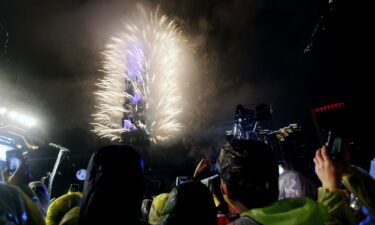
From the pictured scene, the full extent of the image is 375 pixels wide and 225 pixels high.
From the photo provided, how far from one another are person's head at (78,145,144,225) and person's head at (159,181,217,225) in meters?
0.27

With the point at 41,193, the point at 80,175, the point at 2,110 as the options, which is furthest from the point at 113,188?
the point at 80,175

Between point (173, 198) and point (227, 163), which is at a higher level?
point (227, 163)

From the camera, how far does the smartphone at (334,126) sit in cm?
198

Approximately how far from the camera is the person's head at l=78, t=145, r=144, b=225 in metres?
1.67

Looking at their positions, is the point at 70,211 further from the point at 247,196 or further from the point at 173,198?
the point at 247,196

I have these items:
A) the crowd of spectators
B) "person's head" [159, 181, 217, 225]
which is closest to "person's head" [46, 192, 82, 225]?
the crowd of spectators

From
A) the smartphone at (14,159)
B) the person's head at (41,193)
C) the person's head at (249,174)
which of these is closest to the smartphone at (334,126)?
the person's head at (249,174)

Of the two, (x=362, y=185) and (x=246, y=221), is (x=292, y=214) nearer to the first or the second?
(x=246, y=221)

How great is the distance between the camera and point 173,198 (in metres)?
2.04

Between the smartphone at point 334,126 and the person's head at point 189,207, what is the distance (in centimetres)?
109

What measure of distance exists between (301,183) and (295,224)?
1.49m

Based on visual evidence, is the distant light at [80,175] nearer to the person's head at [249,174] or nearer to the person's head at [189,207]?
the person's head at [189,207]

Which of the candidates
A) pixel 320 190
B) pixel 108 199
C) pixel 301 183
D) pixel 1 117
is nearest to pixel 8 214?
pixel 108 199

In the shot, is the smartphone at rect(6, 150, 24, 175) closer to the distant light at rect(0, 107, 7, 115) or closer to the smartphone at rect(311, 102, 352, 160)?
the smartphone at rect(311, 102, 352, 160)
